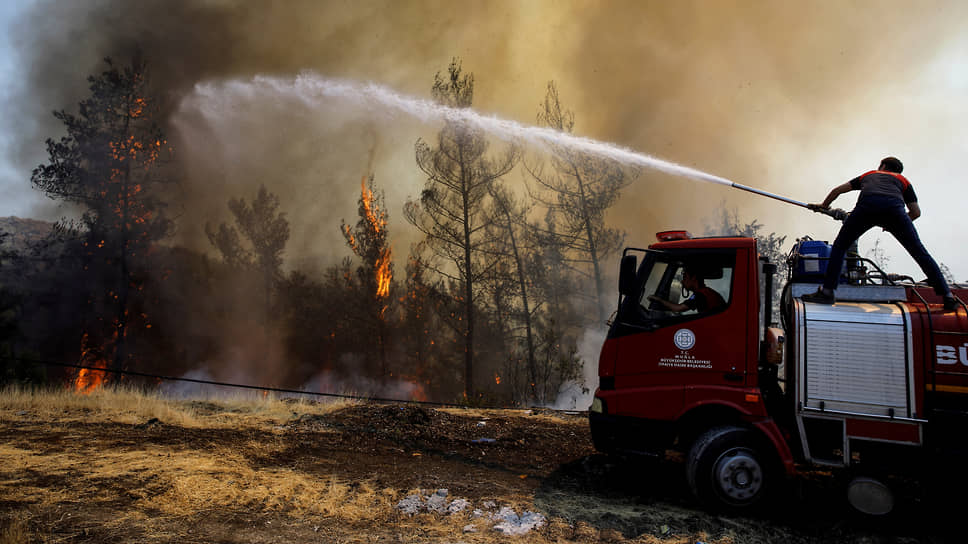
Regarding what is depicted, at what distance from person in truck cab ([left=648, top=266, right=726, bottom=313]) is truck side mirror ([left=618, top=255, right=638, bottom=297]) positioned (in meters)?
0.37

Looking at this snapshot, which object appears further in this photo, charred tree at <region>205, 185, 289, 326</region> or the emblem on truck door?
charred tree at <region>205, 185, 289, 326</region>

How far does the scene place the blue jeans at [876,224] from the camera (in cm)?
561

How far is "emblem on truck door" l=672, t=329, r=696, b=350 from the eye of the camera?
587cm

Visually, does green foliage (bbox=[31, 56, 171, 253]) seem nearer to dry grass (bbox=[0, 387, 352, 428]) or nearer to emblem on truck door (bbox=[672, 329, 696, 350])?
dry grass (bbox=[0, 387, 352, 428])

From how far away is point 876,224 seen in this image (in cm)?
577

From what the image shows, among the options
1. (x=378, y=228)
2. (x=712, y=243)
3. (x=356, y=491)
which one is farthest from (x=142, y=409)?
(x=378, y=228)

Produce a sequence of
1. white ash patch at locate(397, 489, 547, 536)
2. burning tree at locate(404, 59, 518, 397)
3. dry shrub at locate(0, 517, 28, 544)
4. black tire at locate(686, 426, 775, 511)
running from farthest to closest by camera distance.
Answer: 1. burning tree at locate(404, 59, 518, 397)
2. black tire at locate(686, 426, 775, 511)
3. white ash patch at locate(397, 489, 547, 536)
4. dry shrub at locate(0, 517, 28, 544)

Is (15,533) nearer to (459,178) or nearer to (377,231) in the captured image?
(459,178)

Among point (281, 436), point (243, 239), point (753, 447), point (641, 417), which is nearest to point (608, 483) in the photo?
point (641, 417)

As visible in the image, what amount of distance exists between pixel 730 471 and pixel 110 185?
94.8 feet

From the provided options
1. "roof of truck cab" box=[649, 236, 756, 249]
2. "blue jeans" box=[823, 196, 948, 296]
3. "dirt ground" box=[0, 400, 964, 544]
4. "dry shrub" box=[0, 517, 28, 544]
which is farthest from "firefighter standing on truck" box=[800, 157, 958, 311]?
"dry shrub" box=[0, 517, 28, 544]

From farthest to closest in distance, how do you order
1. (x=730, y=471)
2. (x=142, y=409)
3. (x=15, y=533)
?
1. (x=142, y=409)
2. (x=730, y=471)
3. (x=15, y=533)

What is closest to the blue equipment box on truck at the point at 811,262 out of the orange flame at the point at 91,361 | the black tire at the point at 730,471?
the black tire at the point at 730,471

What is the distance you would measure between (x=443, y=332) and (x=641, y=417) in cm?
3441
